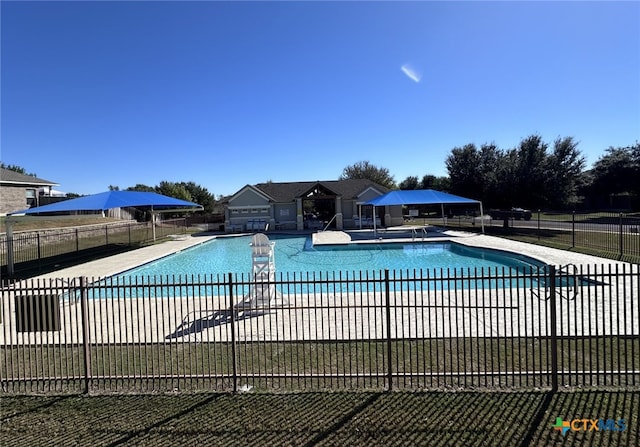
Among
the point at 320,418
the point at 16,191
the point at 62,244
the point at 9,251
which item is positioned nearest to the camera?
the point at 320,418

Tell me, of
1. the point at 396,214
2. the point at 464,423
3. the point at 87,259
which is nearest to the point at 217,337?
the point at 464,423

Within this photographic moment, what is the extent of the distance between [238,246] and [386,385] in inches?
822

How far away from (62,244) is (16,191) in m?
5.88

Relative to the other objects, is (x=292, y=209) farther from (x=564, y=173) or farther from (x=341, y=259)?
(x=564, y=173)

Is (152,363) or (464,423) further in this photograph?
(152,363)

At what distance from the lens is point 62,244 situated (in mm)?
22953

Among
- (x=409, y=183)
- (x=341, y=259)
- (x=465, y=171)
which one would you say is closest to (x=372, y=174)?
(x=409, y=183)

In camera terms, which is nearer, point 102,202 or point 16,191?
point 102,202

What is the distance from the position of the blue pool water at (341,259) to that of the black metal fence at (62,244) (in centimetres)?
486

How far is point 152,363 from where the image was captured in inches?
214

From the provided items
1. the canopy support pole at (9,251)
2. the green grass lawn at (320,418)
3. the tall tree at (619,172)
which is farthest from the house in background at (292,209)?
the tall tree at (619,172)

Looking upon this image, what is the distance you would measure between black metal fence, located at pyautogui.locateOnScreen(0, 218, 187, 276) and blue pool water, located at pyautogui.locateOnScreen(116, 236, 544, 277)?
486cm

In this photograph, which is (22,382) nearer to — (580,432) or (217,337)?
(217,337)

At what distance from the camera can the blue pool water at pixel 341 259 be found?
52.0ft
